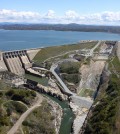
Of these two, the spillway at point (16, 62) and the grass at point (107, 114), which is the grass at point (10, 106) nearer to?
the grass at point (107, 114)

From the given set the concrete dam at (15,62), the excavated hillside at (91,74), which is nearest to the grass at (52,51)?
the concrete dam at (15,62)

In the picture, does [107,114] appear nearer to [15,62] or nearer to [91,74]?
[91,74]

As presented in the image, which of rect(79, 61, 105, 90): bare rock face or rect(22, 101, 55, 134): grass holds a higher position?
rect(22, 101, 55, 134): grass

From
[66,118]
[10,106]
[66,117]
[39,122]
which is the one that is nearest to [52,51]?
[66,117]

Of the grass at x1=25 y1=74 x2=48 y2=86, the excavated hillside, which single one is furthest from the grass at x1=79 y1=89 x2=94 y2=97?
the grass at x1=25 y1=74 x2=48 y2=86

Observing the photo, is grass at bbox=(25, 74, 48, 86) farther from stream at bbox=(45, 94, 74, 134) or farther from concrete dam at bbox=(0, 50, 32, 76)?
stream at bbox=(45, 94, 74, 134)

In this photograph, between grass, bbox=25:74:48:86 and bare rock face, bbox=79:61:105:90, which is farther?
grass, bbox=25:74:48:86

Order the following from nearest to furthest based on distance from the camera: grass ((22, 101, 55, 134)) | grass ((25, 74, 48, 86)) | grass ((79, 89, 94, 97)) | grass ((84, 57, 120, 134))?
grass ((84, 57, 120, 134))
grass ((22, 101, 55, 134))
grass ((79, 89, 94, 97))
grass ((25, 74, 48, 86))
